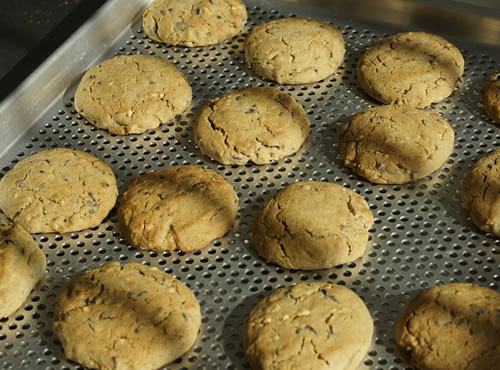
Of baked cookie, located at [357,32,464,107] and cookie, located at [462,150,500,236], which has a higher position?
baked cookie, located at [357,32,464,107]

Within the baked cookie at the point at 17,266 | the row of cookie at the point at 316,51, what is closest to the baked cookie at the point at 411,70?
the row of cookie at the point at 316,51

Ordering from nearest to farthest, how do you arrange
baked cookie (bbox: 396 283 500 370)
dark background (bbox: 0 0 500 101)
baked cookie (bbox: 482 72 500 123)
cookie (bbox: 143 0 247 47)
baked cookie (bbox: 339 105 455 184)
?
1. baked cookie (bbox: 396 283 500 370)
2. baked cookie (bbox: 339 105 455 184)
3. baked cookie (bbox: 482 72 500 123)
4. cookie (bbox: 143 0 247 47)
5. dark background (bbox: 0 0 500 101)

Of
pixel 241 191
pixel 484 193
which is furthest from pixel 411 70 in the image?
pixel 241 191

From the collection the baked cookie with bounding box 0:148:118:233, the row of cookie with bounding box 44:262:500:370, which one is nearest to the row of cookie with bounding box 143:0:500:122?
the baked cookie with bounding box 0:148:118:233

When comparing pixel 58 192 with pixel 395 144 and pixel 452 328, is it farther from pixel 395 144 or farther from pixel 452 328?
pixel 452 328

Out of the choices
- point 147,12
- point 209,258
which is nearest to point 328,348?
point 209,258

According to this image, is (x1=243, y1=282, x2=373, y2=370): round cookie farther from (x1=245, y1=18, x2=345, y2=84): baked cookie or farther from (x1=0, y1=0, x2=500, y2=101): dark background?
(x1=0, y1=0, x2=500, y2=101): dark background
